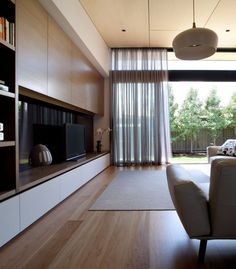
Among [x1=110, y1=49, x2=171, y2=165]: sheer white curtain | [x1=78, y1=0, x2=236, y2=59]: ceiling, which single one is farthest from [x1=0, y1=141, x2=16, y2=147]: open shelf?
[x1=110, y1=49, x2=171, y2=165]: sheer white curtain

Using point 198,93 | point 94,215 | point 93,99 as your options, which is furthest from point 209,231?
point 198,93

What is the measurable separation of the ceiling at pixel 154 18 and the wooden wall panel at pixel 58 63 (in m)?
1.08

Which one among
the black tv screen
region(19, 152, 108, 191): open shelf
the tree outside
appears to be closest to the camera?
region(19, 152, 108, 191): open shelf

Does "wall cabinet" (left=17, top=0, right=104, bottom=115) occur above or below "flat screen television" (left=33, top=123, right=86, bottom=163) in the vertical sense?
above

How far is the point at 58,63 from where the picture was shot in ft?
10.4

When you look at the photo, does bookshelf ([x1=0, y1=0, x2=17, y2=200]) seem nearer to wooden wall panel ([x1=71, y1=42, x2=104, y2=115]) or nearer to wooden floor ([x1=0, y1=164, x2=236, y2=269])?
wooden floor ([x1=0, y1=164, x2=236, y2=269])

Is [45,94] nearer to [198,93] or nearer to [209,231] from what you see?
[209,231]

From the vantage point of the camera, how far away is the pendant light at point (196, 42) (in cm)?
241

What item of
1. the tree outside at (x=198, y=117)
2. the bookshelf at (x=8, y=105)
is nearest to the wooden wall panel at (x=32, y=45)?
the bookshelf at (x=8, y=105)

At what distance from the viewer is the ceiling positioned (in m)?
4.10

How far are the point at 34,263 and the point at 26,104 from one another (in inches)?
72.4

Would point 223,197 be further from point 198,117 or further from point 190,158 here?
point 198,117

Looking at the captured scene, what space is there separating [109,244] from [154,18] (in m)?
4.10

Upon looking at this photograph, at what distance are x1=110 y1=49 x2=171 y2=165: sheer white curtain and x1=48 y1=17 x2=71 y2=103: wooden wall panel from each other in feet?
8.95
